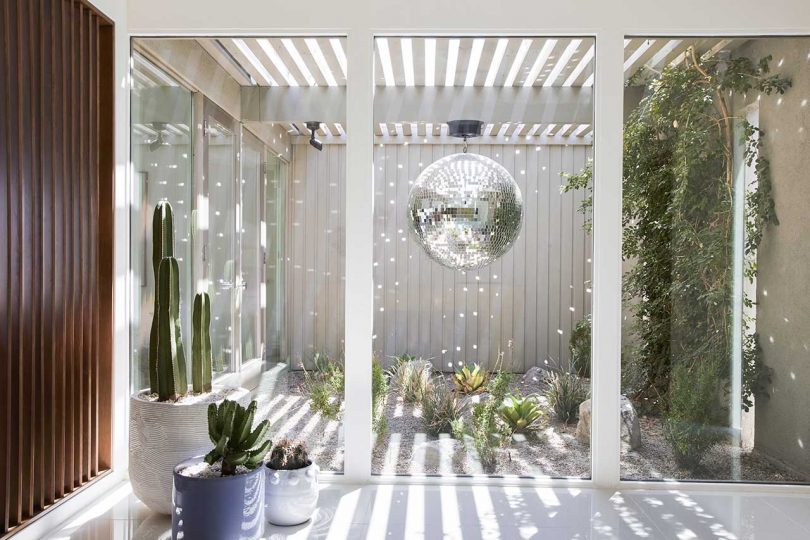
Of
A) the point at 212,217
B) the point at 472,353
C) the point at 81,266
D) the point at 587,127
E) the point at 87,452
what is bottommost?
the point at 87,452

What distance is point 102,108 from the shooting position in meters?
3.39

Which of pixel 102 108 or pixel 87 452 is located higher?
pixel 102 108

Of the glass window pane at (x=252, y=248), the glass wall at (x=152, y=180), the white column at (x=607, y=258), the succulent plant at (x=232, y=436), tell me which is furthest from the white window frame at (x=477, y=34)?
the succulent plant at (x=232, y=436)

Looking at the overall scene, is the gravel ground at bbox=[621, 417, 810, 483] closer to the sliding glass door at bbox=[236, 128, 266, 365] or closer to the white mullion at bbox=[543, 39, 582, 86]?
the white mullion at bbox=[543, 39, 582, 86]

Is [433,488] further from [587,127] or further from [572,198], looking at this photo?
A: [587,127]

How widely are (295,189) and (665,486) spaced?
7.97 feet

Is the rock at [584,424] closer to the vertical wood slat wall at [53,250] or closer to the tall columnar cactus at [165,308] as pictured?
the tall columnar cactus at [165,308]

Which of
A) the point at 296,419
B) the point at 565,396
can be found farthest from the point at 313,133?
the point at 565,396

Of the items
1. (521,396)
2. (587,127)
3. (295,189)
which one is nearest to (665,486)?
(521,396)

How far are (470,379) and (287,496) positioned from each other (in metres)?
1.11

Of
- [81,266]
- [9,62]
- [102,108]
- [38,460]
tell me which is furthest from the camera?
[102,108]

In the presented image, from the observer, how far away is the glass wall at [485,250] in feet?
11.5

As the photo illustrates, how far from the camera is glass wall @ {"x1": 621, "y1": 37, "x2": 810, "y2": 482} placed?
3471 millimetres

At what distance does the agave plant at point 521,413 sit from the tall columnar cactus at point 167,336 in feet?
5.18
